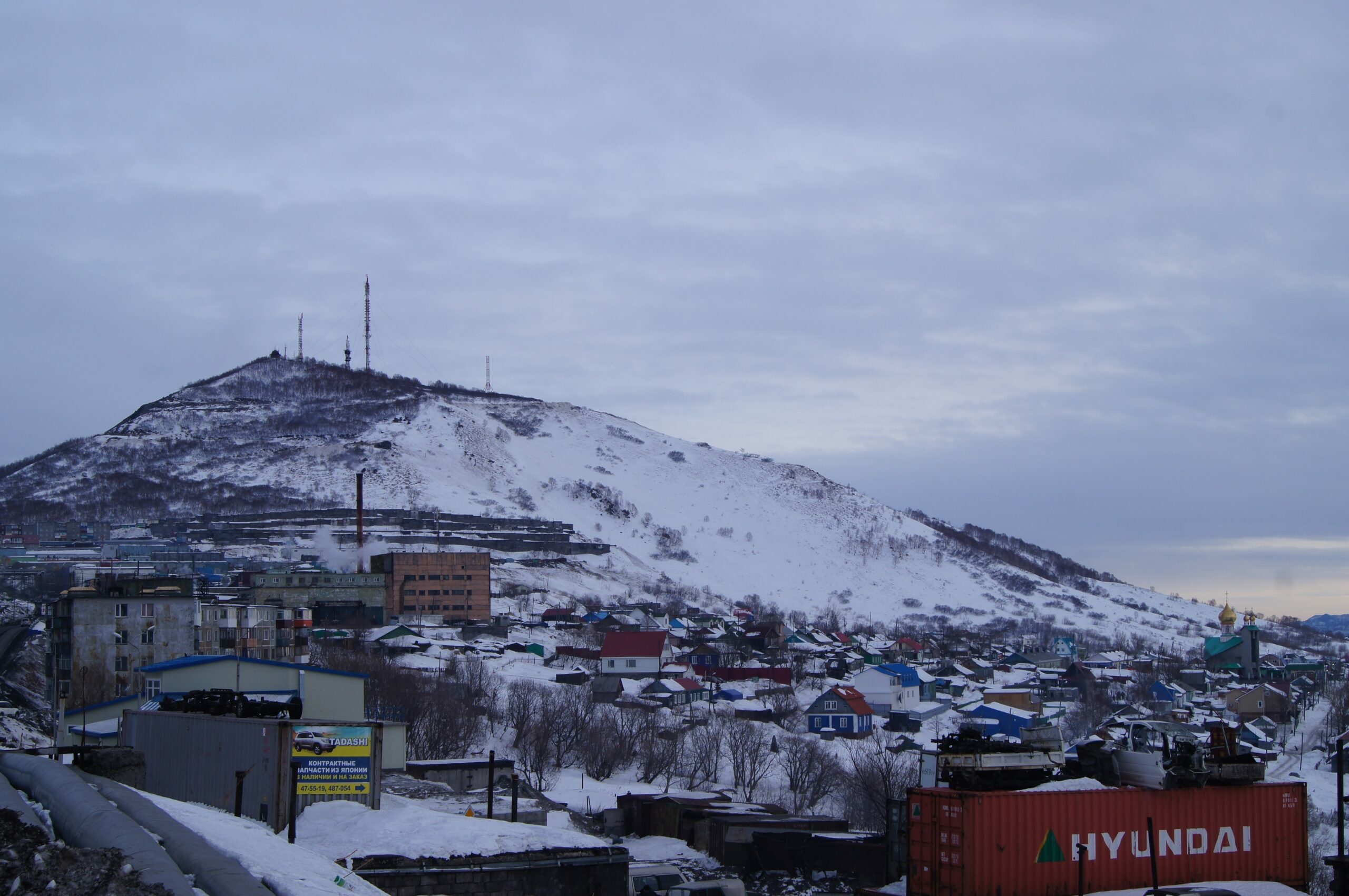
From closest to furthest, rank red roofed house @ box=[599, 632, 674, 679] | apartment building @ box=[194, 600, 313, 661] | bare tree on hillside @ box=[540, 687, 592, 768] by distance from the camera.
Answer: bare tree on hillside @ box=[540, 687, 592, 768], apartment building @ box=[194, 600, 313, 661], red roofed house @ box=[599, 632, 674, 679]

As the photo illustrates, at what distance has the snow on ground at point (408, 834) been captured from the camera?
17.8m

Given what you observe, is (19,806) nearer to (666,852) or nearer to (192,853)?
(192,853)

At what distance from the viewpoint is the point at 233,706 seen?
71.3 feet

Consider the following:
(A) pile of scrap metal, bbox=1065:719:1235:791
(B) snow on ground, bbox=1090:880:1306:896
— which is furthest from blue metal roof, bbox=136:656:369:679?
(B) snow on ground, bbox=1090:880:1306:896

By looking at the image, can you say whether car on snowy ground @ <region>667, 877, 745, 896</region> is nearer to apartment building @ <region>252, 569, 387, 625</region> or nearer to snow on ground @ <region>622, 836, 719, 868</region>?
snow on ground @ <region>622, 836, 719, 868</region>

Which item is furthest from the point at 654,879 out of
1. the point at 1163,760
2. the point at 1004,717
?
the point at 1004,717

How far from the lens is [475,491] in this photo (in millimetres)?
170875

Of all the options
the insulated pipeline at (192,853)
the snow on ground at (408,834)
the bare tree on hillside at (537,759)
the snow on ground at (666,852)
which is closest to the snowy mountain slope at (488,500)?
the bare tree on hillside at (537,759)

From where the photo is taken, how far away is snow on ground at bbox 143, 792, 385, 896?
10023 millimetres

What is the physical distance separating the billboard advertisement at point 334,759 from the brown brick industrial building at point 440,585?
8145 cm

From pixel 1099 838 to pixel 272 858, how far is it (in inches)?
515

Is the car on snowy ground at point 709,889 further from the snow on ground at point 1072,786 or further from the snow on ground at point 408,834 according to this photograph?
the snow on ground at point 1072,786

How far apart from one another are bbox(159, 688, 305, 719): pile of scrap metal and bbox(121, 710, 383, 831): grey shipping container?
28 centimetres

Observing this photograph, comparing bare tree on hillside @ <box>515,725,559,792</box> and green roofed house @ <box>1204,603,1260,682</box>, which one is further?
green roofed house @ <box>1204,603,1260,682</box>
